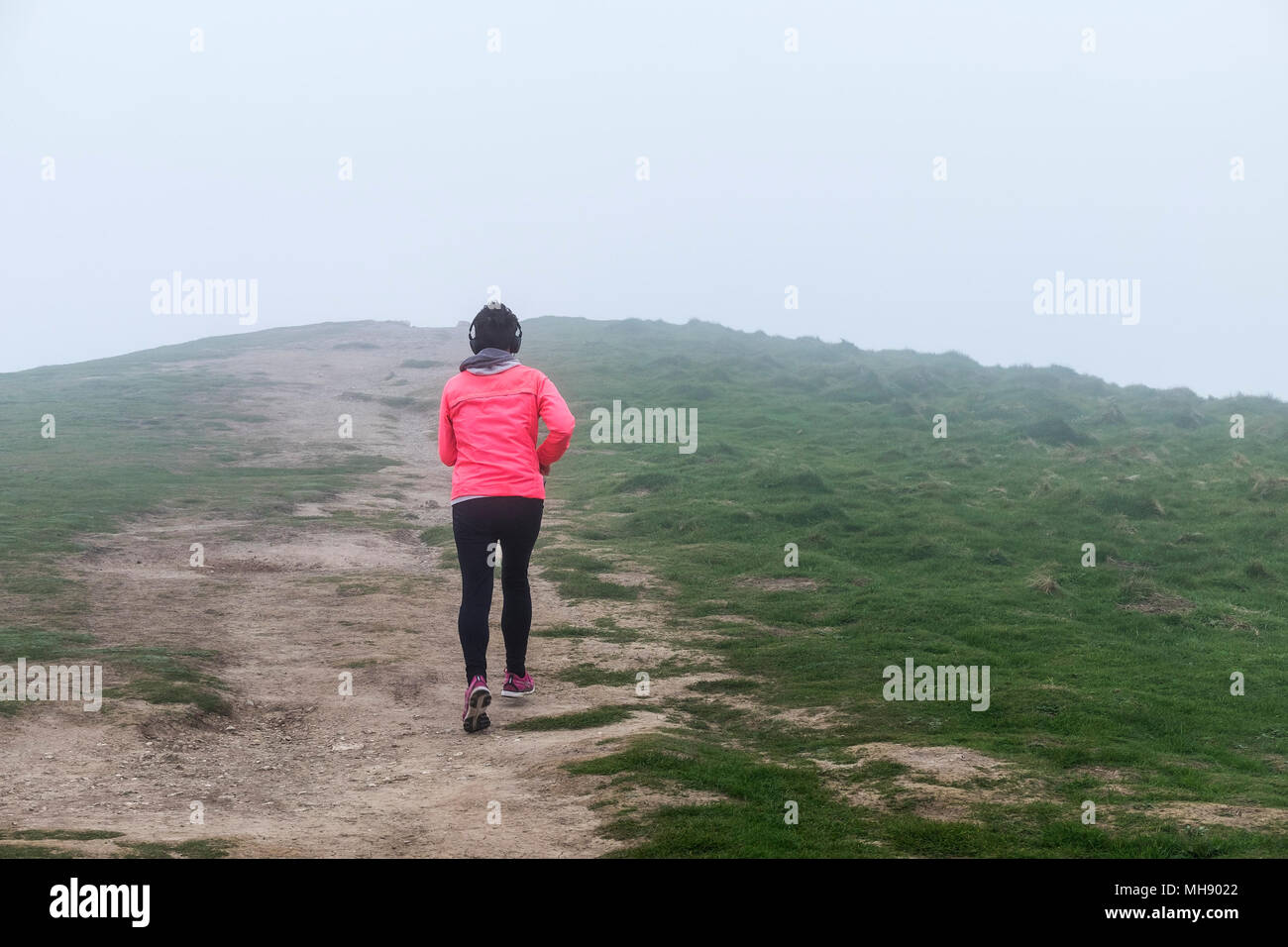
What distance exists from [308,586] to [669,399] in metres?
29.0

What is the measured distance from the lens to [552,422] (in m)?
8.77

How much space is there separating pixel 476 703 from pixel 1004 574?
10870 mm

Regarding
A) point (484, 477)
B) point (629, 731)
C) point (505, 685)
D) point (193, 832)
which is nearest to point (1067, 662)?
point (629, 731)

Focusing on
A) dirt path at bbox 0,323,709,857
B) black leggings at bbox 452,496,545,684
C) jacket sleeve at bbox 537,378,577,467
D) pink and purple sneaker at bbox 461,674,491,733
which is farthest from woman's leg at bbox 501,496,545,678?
pink and purple sneaker at bbox 461,674,491,733

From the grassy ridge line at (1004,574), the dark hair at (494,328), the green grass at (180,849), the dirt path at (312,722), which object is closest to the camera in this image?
the green grass at (180,849)

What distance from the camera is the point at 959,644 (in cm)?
1236

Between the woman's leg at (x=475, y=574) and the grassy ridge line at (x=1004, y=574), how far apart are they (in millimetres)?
1714

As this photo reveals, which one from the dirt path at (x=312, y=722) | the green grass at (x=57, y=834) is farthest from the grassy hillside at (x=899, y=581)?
the green grass at (x=57, y=834)

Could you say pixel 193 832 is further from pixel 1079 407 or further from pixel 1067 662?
pixel 1079 407

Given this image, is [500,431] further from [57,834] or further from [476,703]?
[57,834]

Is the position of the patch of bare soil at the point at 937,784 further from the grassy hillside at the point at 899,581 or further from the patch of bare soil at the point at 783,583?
the patch of bare soil at the point at 783,583

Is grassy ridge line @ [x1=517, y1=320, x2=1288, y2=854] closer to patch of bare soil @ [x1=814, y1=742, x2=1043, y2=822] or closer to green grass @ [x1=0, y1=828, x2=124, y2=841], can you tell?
patch of bare soil @ [x1=814, y1=742, x2=1043, y2=822]

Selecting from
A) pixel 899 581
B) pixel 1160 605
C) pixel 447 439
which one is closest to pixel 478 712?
pixel 447 439

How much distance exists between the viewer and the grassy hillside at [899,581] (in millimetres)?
7047
